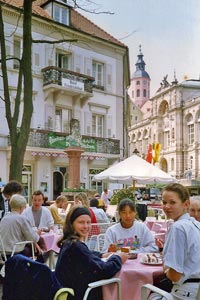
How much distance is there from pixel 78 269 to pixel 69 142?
821 inches

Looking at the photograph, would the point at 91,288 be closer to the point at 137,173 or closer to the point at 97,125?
the point at 137,173

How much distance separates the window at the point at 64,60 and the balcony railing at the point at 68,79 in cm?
134

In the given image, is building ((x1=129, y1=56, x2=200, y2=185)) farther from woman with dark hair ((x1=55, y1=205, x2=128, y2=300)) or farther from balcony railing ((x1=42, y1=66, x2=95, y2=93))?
woman with dark hair ((x1=55, y1=205, x2=128, y2=300))

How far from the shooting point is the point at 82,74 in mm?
24922

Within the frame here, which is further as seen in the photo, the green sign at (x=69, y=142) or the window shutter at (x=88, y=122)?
the window shutter at (x=88, y=122)

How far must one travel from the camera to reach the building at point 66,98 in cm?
2284

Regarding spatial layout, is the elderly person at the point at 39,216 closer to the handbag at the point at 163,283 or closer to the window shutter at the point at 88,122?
the handbag at the point at 163,283

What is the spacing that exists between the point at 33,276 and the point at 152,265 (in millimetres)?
1469

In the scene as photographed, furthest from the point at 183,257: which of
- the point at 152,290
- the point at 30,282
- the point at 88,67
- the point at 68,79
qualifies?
the point at 88,67

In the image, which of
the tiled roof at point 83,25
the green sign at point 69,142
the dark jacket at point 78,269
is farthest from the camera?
the tiled roof at point 83,25

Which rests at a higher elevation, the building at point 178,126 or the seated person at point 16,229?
the building at point 178,126

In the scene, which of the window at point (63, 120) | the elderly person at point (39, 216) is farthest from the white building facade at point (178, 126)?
the elderly person at point (39, 216)

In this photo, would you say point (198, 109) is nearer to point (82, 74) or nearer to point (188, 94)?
point (188, 94)

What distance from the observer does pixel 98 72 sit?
27.0 metres
